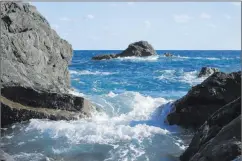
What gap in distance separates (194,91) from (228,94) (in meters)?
1.15

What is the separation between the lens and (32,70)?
16531mm

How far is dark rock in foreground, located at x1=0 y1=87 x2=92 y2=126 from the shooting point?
13328 millimetres

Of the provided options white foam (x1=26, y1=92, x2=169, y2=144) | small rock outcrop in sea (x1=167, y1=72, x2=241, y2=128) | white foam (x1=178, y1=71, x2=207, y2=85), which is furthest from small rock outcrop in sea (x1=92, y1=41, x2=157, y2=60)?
white foam (x1=26, y1=92, x2=169, y2=144)

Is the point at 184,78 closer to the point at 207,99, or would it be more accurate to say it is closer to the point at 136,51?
the point at 207,99

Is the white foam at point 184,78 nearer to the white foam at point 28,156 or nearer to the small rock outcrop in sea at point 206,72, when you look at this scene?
the small rock outcrop in sea at point 206,72

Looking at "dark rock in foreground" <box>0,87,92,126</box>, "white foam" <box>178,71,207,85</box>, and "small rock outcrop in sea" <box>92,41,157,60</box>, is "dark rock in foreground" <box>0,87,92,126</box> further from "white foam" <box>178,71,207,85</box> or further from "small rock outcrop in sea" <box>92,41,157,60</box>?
"small rock outcrop in sea" <box>92,41,157,60</box>

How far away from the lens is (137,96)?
20672 millimetres

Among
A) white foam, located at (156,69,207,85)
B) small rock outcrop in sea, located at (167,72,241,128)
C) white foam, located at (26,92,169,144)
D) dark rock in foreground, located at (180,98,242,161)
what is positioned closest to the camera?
dark rock in foreground, located at (180,98,242,161)

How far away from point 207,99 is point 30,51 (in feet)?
26.9

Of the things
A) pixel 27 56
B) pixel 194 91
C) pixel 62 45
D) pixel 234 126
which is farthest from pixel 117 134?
pixel 62 45

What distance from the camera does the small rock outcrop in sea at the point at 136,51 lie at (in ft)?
250

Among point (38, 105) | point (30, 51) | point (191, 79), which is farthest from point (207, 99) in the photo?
point (191, 79)

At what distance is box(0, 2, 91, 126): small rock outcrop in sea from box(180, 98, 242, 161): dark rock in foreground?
20.0 feet

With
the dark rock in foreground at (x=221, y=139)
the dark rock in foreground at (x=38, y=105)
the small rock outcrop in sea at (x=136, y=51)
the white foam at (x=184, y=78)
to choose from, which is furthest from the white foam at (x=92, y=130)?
the small rock outcrop in sea at (x=136, y=51)
